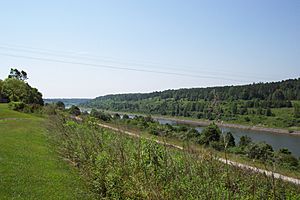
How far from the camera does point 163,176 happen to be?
6.60 m

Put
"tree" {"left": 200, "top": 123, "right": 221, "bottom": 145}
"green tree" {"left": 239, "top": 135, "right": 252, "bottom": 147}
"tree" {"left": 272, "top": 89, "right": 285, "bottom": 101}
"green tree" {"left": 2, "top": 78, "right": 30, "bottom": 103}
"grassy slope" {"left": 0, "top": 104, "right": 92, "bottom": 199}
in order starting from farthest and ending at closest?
1. "tree" {"left": 272, "top": 89, "right": 285, "bottom": 101}
2. "green tree" {"left": 2, "top": 78, "right": 30, "bottom": 103}
3. "grassy slope" {"left": 0, "top": 104, "right": 92, "bottom": 199}
4. "green tree" {"left": 239, "top": 135, "right": 252, "bottom": 147}
5. "tree" {"left": 200, "top": 123, "right": 221, "bottom": 145}

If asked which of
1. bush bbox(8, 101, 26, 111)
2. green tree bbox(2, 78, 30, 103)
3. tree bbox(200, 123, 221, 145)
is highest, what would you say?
green tree bbox(2, 78, 30, 103)

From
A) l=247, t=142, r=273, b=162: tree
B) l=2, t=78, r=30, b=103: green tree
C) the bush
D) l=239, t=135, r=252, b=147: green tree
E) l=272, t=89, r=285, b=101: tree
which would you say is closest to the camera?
l=247, t=142, r=273, b=162: tree

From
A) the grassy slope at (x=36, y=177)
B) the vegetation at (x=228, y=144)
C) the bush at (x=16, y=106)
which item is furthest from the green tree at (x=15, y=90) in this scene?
the vegetation at (x=228, y=144)

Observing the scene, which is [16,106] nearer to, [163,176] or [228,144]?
[163,176]

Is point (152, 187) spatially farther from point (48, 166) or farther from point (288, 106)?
point (288, 106)

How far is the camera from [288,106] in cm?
11144

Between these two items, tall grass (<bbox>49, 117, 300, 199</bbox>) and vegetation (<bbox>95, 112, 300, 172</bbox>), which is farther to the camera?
tall grass (<bbox>49, 117, 300, 199</bbox>)

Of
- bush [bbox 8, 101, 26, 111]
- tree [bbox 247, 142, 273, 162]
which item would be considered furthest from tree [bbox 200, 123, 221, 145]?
bush [bbox 8, 101, 26, 111]

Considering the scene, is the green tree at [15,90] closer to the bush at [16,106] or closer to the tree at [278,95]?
the bush at [16,106]

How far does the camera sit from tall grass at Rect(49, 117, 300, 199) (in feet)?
16.9

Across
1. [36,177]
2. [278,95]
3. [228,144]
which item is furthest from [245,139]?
[278,95]

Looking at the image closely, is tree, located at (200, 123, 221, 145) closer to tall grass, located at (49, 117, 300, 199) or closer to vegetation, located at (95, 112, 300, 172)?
vegetation, located at (95, 112, 300, 172)

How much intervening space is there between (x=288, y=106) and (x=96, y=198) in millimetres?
113213
